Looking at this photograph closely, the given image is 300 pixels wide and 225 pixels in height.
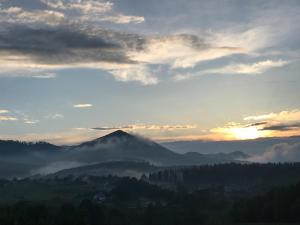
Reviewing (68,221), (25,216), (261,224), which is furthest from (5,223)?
(261,224)

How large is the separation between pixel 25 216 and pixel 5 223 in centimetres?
1095

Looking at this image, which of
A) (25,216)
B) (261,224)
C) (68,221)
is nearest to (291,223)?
(261,224)

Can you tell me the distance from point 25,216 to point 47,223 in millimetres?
10427

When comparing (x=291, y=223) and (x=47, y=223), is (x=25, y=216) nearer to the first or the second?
(x=47, y=223)

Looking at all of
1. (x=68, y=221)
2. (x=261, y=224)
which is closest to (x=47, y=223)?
(x=68, y=221)

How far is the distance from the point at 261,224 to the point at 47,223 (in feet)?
276

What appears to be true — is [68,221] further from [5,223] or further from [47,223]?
[5,223]

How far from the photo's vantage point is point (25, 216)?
19938 centimetres

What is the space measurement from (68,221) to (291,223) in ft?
286

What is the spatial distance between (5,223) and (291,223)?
11011 cm

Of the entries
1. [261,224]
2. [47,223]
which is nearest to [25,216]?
[47,223]

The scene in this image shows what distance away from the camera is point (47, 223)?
195625 mm

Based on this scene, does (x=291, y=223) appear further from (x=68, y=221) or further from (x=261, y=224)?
(x=68, y=221)

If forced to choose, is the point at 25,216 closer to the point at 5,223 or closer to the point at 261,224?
the point at 5,223
